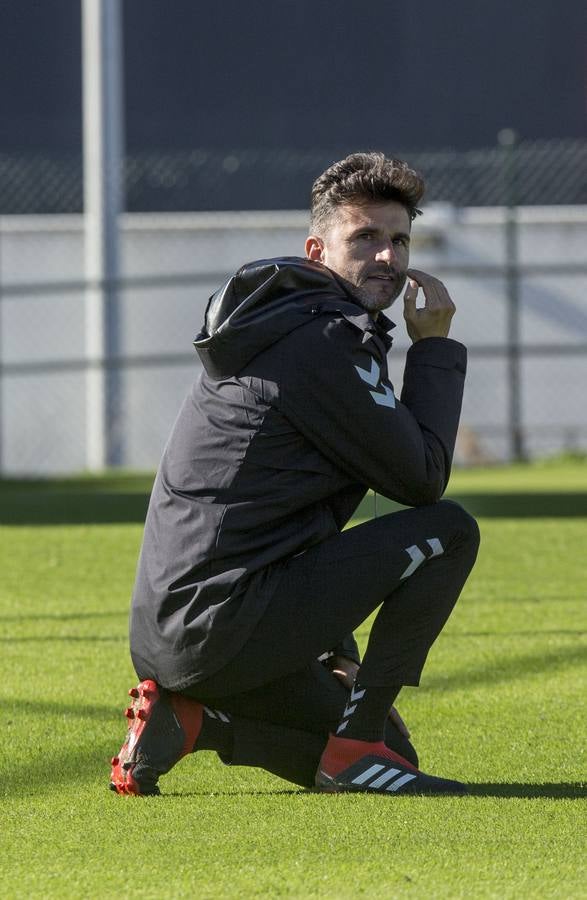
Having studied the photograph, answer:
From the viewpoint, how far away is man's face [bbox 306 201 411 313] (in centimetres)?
350

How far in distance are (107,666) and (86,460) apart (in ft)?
26.6

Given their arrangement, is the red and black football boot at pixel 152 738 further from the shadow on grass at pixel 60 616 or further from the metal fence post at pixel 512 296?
the metal fence post at pixel 512 296

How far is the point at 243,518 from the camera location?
10.8ft

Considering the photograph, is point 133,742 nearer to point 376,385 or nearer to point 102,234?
point 376,385

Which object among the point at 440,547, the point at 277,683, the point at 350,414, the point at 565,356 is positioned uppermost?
the point at 350,414

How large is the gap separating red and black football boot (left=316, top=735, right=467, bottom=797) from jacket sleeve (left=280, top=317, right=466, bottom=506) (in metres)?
0.51

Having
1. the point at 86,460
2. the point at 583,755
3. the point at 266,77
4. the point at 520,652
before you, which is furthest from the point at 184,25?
the point at 583,755

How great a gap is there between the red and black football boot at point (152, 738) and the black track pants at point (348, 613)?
2.1 inches

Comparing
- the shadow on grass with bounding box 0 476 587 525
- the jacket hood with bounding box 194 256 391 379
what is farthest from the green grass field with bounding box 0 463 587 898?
the shadow on grass with bounding box 0 476 587 525

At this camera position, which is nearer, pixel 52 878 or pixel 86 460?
pixel 52 878

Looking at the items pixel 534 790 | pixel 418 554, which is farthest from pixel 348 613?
pixel 534 790

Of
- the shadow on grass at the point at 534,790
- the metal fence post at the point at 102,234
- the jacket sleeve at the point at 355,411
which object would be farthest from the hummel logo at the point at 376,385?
the metal fence post at the point at 102,234

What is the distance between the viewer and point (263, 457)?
3320mm

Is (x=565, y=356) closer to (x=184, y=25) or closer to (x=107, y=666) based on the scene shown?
(x=184, y=25)
